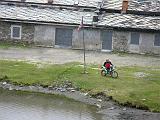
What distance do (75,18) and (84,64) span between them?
9.61m

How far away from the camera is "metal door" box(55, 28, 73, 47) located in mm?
44562

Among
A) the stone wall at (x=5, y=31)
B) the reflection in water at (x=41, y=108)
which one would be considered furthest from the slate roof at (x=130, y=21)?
the reflection in water at (x=41, y=108)

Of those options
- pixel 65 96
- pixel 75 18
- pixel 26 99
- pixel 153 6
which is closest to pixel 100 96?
pixel 65 96

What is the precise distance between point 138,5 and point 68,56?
33.3ft

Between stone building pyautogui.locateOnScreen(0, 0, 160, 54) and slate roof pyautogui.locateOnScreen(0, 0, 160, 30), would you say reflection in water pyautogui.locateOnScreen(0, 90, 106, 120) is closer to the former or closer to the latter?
stone building pyautogui.locateOnScreen(0, 0, 160, 54)

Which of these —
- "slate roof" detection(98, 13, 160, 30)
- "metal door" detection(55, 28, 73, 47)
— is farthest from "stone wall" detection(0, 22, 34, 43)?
"slate roof" detection(98, 13, 160, 30)

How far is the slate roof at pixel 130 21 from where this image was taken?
43.3 metres

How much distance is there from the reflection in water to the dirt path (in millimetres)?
8702

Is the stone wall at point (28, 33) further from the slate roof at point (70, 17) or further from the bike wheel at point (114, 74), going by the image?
the bike wheel at point (114, 74)

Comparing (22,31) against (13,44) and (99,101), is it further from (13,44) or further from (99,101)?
(99,101)

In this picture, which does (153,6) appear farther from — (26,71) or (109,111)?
(109,111)

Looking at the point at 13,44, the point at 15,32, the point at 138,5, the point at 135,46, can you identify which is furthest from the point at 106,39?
the point at 13,44

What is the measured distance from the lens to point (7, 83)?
31.9 m

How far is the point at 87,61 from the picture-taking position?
3906cm
